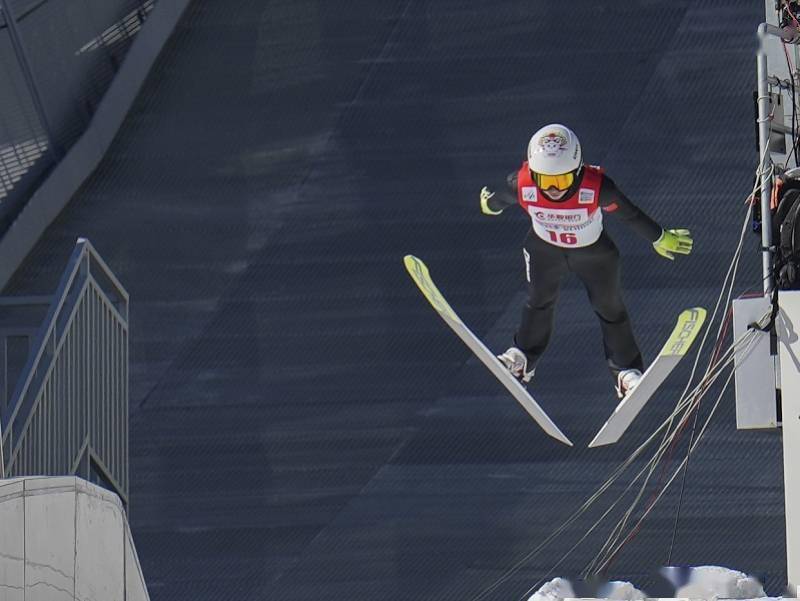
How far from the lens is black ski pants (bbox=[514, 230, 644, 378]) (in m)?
8.89

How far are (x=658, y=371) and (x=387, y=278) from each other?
2.90m

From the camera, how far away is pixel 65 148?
11547 millimetres

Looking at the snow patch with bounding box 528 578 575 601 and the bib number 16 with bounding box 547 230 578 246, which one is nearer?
the snow patch with bounding box 528 578 575 601

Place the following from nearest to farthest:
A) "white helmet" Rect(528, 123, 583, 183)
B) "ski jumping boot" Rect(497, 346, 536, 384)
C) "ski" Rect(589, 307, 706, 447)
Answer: "white helmet" Rect(528, 123, 583, 183), "ski" Rect(589, 307, 706, 447), "ski jumping boot" Rect(497, 346, 536, 384)

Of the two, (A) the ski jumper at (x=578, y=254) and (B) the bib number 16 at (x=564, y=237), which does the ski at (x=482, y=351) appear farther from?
(B) the bib number 16 at (x=564, y=237)

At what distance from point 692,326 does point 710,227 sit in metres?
2.44

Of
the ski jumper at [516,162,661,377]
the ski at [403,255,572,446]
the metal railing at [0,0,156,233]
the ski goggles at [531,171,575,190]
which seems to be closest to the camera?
the ski goggles at [531,171,575,190]

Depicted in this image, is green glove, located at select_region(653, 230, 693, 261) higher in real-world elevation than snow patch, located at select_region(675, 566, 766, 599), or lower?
higher

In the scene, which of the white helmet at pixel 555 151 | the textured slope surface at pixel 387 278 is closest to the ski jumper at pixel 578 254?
the white helmet at pixel 555 151

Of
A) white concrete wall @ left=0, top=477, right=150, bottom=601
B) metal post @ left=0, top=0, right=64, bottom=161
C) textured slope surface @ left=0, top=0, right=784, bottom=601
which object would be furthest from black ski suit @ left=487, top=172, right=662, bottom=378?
metal post @ left=0, top=0, right=64, bottom=161

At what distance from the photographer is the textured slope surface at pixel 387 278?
35.9 feet

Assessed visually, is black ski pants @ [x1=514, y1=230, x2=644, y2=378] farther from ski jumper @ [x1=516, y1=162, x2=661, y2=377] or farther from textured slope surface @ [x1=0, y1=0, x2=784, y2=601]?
textured slope surface @ [x1=0, y1=0, x2=784, y2=601]

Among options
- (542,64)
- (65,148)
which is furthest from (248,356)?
(542,64)

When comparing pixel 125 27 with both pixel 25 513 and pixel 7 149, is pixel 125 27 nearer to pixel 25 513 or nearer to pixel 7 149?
pixel 7 149
